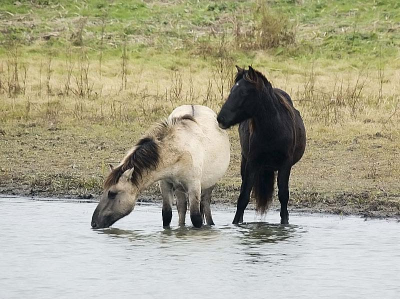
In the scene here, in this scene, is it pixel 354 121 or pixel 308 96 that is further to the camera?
pixel 308 96

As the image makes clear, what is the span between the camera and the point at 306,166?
11266 mm

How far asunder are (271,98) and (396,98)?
6.43 meters

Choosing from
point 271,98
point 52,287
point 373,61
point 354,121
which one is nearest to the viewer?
point 52,287

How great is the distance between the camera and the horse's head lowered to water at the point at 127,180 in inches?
317

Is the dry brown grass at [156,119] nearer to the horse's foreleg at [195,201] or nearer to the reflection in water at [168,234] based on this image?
the reflection in water at [168,234]

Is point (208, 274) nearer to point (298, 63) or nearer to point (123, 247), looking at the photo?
point (123, 247)

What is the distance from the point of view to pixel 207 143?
27.7 ft

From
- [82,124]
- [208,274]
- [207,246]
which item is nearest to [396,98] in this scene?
[82,124]

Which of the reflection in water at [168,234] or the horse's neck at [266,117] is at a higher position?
the horse's neck at [266,117]

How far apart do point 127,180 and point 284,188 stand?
154cm

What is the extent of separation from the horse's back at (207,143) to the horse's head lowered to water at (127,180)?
0.34 meters

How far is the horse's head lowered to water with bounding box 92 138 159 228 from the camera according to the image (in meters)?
8.06

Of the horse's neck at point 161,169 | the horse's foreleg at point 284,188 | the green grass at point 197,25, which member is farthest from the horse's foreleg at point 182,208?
the green grass at point 197,25

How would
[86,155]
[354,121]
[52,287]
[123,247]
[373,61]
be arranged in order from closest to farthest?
[52,287] → [123,247] → [86,155] → [354,121] → [373,61]
